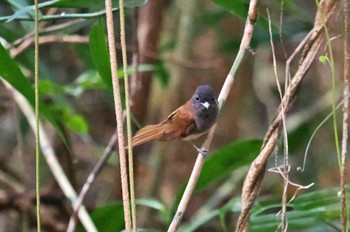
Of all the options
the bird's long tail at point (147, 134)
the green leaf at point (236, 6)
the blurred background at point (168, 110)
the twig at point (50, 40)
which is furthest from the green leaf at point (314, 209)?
the twig at point (50, 40)

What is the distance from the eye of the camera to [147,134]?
1389 millimetres

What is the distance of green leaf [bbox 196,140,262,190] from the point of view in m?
1.46

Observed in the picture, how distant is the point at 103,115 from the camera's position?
2.96 m

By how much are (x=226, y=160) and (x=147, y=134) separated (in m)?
0.21

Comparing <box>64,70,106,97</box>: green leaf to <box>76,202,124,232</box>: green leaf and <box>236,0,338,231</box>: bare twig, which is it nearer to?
<box>76,202,124,232</box>: green leaf

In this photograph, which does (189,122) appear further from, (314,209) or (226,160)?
(314,209)

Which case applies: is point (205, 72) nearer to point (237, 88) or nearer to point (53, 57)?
point (237, 88)

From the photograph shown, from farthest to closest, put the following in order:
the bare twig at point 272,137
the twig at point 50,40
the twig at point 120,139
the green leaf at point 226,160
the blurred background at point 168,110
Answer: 1. the blurred background at point 168,110
2. the twig at point 50,40
3. the green leaf at point 226,160
4. the bare twig at point 272,137
5. the twig at point 120,139

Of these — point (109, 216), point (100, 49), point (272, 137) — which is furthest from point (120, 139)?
point (109, 216)

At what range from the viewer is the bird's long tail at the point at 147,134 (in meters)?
1.37

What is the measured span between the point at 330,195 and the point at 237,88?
4.48 ft

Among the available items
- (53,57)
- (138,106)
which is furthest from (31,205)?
(53,57)

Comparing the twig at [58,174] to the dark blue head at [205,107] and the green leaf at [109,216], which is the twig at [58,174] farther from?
the dark blue head at [205,107]

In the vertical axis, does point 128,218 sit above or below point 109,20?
below
